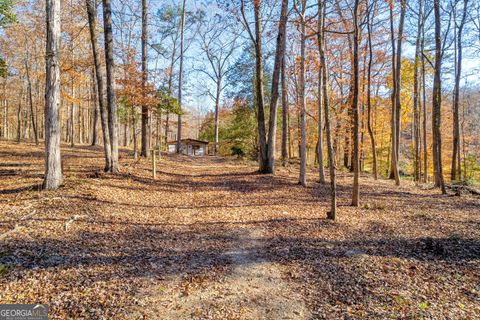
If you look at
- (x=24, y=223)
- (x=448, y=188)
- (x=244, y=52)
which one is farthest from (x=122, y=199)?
(x=244, y=52)

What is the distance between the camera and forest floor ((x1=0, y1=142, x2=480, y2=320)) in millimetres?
3189

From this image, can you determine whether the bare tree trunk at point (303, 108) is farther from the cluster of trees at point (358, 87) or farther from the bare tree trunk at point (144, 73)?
the bare tree trunk at point (144, 73)

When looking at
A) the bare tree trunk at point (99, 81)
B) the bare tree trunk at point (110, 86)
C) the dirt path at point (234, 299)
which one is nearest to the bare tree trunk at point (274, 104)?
the bare tree trunk at point (110, 86)

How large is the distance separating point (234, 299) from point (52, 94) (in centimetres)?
704

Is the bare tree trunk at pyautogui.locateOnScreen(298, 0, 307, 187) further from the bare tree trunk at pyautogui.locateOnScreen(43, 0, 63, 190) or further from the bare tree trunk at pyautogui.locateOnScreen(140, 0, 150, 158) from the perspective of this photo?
the bare tree trunk at pyautogui.locateOnScreen(140, 0, 150, 158)

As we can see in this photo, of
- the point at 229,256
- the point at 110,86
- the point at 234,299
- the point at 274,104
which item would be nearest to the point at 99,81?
the point at 110,86

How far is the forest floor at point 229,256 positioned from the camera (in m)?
3.19

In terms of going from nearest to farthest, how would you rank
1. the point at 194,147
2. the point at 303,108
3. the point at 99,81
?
1. the point at 99,81
2. the point at 303,108
3. the point at 194,147

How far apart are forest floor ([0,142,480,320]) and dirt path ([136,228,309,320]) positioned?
0.02m

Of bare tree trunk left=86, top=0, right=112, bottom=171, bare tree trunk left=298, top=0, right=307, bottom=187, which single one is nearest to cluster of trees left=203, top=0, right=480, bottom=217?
bare tree trunk left=298, top=0, right=307, bottom=187

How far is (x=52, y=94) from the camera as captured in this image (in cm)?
680

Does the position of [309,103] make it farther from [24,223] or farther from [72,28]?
[24,223]

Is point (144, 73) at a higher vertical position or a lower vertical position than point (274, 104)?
higher

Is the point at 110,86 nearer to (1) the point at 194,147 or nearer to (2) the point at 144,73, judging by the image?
(2) the point at 144,73
